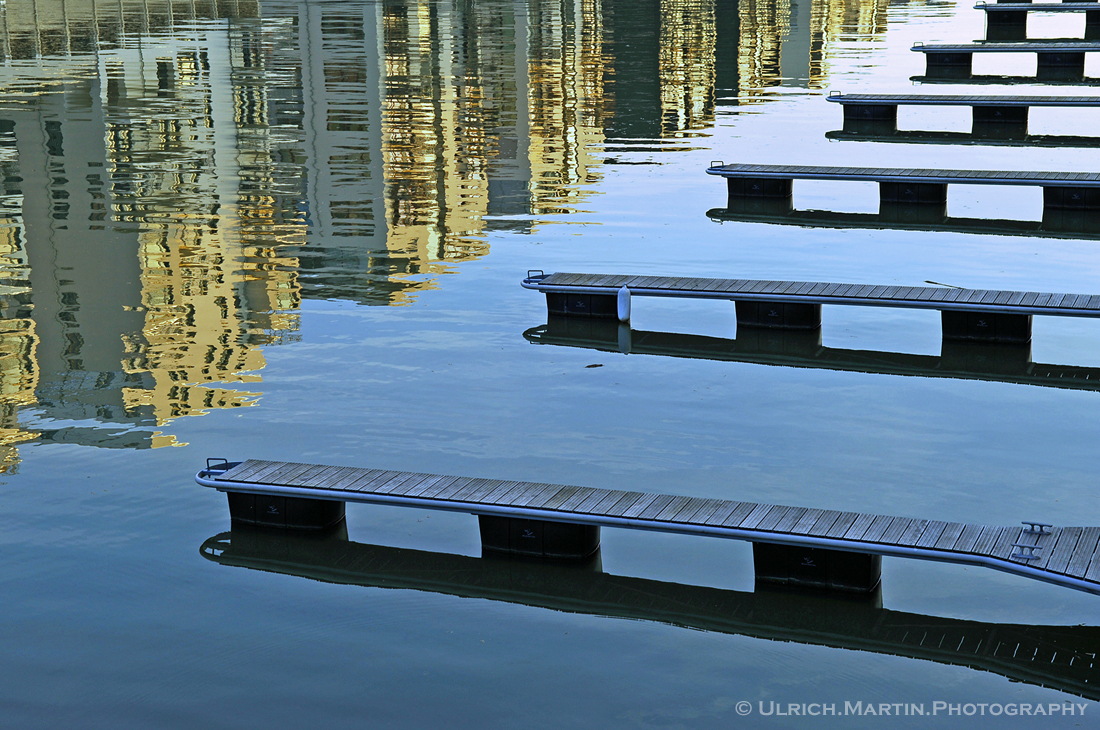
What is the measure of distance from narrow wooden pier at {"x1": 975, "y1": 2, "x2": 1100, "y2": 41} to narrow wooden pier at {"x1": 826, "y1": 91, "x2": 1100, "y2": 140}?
13.8m

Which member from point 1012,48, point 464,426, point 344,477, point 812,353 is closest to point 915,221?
point 812,353

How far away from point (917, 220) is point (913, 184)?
0.97 meters

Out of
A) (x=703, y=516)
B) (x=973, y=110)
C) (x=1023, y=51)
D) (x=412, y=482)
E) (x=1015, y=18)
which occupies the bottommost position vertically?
(x=703, y=516)

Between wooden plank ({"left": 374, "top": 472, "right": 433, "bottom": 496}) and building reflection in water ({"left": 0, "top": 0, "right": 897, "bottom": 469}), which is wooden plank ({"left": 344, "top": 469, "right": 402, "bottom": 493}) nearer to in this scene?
wooden plank ({"left": 374, "top": 472, "right": 433, "bottom": 496})

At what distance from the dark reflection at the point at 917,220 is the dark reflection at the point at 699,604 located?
11.4m

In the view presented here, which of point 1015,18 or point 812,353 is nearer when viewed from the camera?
point 812,353

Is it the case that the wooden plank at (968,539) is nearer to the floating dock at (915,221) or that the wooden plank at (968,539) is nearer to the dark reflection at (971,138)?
the floating dock at (915,221)

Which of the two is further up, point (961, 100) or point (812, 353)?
point (961, 100)

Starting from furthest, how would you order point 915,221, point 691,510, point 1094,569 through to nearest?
point 915,221 → point 691,510 → point 1094,569

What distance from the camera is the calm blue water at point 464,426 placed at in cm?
768

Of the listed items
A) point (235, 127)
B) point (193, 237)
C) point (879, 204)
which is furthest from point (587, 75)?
point (193, 237)

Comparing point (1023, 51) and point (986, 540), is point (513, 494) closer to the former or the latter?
point (986, 540)

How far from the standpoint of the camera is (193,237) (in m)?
18.7

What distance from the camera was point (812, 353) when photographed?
533 inches
